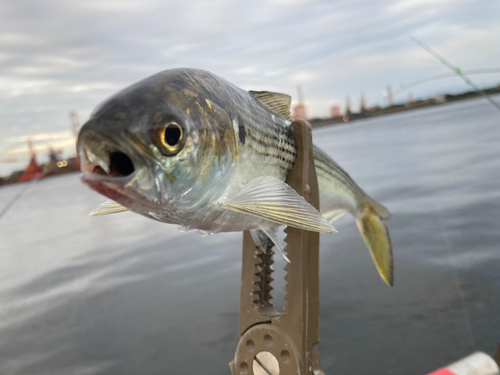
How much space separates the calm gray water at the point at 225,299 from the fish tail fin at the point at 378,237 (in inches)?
82.4

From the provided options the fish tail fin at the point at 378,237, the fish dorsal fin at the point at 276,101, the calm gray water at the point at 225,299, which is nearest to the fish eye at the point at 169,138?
the fish dorsal fin at the point at 276,101

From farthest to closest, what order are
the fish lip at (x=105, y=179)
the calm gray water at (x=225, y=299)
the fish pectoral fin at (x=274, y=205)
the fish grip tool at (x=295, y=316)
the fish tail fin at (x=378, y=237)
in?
the calm gray water at (x=225, y=299) < the fish tail fin at (x=378, y=237) < the fish grip tool at (x=295, y=316) < the fish pectoral fin at (x=274, y=205) < the fish lip at (x=105, y=179)

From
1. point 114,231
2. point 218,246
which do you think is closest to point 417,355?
point 218,246

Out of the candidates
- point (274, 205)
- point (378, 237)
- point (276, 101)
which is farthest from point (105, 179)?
point (378, 237)

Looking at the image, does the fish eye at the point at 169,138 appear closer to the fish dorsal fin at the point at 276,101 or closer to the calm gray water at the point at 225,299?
the fish dorsal fin at the point at 276,101

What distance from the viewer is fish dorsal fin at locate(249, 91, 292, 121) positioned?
4.82 ft

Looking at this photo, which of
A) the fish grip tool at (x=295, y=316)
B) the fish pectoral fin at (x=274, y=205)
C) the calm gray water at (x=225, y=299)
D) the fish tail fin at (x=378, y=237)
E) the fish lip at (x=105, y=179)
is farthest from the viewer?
the calm gray water at (x=225, y=299)

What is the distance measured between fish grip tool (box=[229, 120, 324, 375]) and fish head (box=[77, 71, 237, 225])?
51cm

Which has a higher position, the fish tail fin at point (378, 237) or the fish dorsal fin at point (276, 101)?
the fish dorsal fin at point (276, 101)

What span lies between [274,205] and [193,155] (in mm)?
290

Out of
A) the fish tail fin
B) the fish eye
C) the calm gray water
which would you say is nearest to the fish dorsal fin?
the fish eye

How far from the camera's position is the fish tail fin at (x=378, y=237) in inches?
79.4

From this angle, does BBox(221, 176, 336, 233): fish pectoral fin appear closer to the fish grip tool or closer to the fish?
the fish

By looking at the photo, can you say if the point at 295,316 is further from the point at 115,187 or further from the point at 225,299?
the point at 225,299
